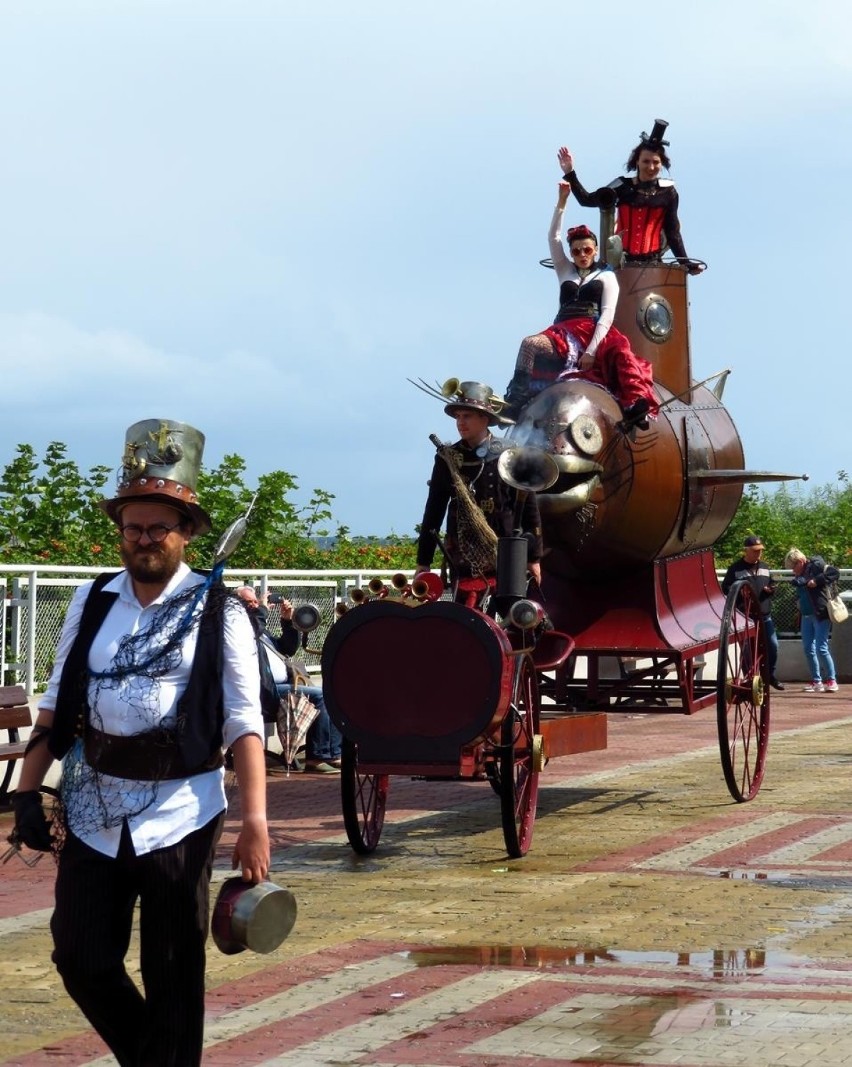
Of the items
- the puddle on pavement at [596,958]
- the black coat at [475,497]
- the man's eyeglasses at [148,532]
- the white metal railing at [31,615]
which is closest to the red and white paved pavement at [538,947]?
the puddle on pavement at [596,958]

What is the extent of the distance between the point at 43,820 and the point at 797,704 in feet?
62.2

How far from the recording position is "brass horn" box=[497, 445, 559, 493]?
10.9 m

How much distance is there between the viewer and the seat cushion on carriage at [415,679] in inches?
389

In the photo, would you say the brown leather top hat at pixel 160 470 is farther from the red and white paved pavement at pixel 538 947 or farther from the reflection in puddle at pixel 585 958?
the reflection in puddle at pixel 585 958

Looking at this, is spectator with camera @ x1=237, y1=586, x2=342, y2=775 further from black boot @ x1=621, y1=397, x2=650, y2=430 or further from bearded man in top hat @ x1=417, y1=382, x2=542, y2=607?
bearded man in top hat @ x1=417, y1=382, x2=542, y2=607

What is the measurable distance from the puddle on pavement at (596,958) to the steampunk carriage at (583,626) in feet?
6.80

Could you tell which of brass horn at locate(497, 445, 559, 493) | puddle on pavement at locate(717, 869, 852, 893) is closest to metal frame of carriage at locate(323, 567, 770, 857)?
brass horn at locate(497, 445, 559, 493)

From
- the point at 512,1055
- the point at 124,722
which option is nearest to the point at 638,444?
the point at 512,1055

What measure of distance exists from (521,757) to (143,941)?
18.2ft

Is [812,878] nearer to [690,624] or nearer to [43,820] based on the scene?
[690,624]

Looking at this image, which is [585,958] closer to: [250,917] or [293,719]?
[250,917]

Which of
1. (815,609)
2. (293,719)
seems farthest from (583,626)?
(815,609)

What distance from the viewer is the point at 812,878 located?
9.63m

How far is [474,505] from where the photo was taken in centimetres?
1077
